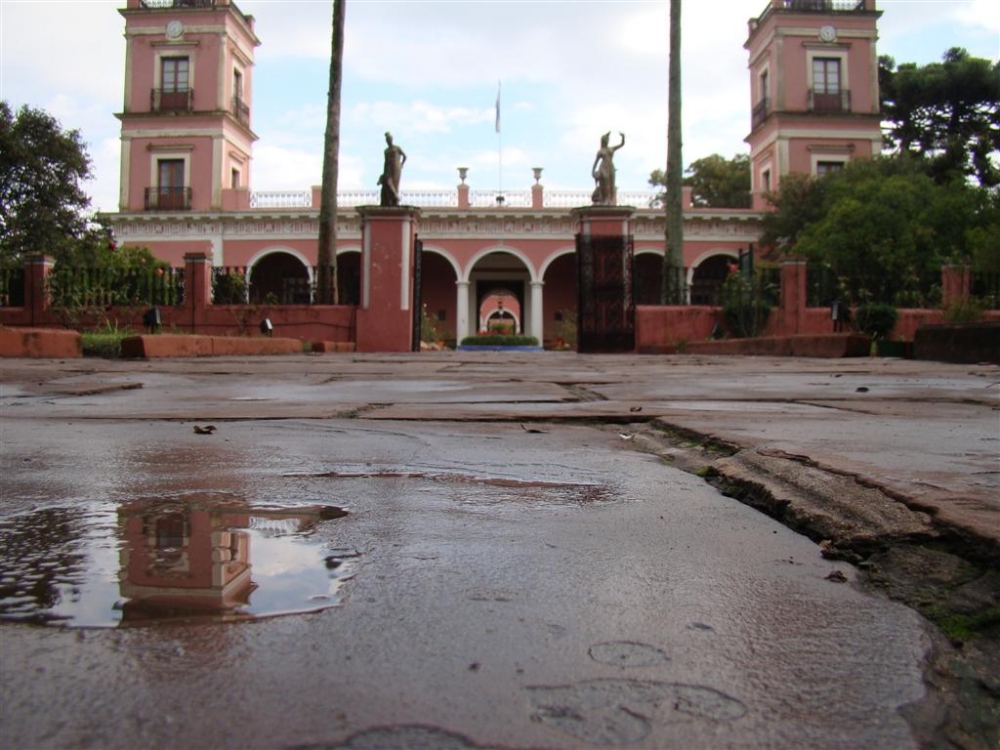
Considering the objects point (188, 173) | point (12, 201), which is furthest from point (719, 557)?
point (188, 173)

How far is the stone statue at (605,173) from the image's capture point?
17078 mm

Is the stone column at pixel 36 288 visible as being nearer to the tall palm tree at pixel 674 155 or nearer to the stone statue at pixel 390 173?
the stone statue at pixel 390 173

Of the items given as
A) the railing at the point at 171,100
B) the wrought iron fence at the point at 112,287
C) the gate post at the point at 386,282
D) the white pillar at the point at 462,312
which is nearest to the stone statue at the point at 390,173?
the gate post at the point at 386,282

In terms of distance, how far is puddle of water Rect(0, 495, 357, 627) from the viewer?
0.75 m

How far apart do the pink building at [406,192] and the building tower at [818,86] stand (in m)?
0.03

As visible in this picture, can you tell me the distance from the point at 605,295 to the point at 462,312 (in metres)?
13.4

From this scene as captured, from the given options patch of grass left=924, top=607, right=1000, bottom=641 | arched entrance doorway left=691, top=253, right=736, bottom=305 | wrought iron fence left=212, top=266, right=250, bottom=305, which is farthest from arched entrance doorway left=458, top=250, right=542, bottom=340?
patch of grass left=924, top=607, right=1000, bottom=641

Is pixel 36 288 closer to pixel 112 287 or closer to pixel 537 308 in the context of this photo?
pixel 112 287

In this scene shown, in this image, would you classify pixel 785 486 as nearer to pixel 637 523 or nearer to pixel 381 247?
pixel 637 523

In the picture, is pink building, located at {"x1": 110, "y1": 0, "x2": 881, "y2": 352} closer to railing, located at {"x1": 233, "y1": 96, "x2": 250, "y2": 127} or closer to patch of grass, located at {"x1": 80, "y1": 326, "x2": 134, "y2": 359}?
railing, located at {"x1": 233, "y1": 96, "x2": 250, "y2": 127}

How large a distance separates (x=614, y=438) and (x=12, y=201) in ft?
61.0

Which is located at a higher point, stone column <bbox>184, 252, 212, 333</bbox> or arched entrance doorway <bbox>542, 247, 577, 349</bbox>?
arched entrance doorway <bbox>542, 247, 577, 349</bbox>

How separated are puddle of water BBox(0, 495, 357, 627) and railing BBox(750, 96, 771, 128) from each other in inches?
1199

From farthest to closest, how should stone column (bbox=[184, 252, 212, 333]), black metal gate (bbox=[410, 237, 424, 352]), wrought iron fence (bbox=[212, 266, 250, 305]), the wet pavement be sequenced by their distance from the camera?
black metal gate (bbox=[410, 237, 424, 352]), wrought iron fence (bbox=[212, 266, 250, 305]), stone column (bbox=[184, 252, 212, 333]), the wet pavement
